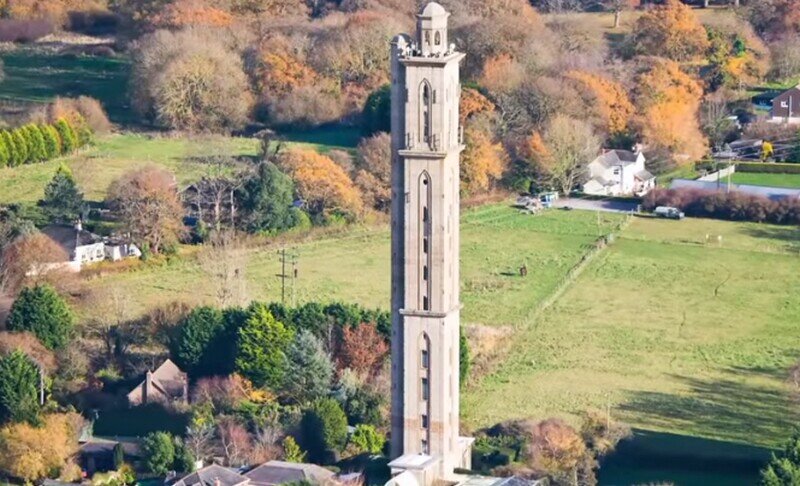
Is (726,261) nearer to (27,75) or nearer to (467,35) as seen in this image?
(467,35)

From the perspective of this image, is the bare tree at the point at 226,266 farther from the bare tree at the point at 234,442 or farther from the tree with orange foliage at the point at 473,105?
the tree with orange foliage at the point at 473,105

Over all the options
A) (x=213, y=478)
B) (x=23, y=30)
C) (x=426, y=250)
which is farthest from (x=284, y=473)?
(x=23, y=30)

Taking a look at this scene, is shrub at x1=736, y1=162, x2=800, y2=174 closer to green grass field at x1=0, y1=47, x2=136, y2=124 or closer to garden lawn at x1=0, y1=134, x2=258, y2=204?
garden lawn at x1=0, y1=134, x2=258, y2=204

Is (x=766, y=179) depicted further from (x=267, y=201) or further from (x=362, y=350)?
(x=362, y=350)

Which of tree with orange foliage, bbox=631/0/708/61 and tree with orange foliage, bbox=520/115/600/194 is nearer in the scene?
tree with orange foliage, bbox=520/115/600/194

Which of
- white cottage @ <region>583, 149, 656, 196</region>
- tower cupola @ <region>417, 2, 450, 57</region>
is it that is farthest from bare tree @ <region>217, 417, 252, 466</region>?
white cottage @ <region>583, 149, 656, 196</region>
